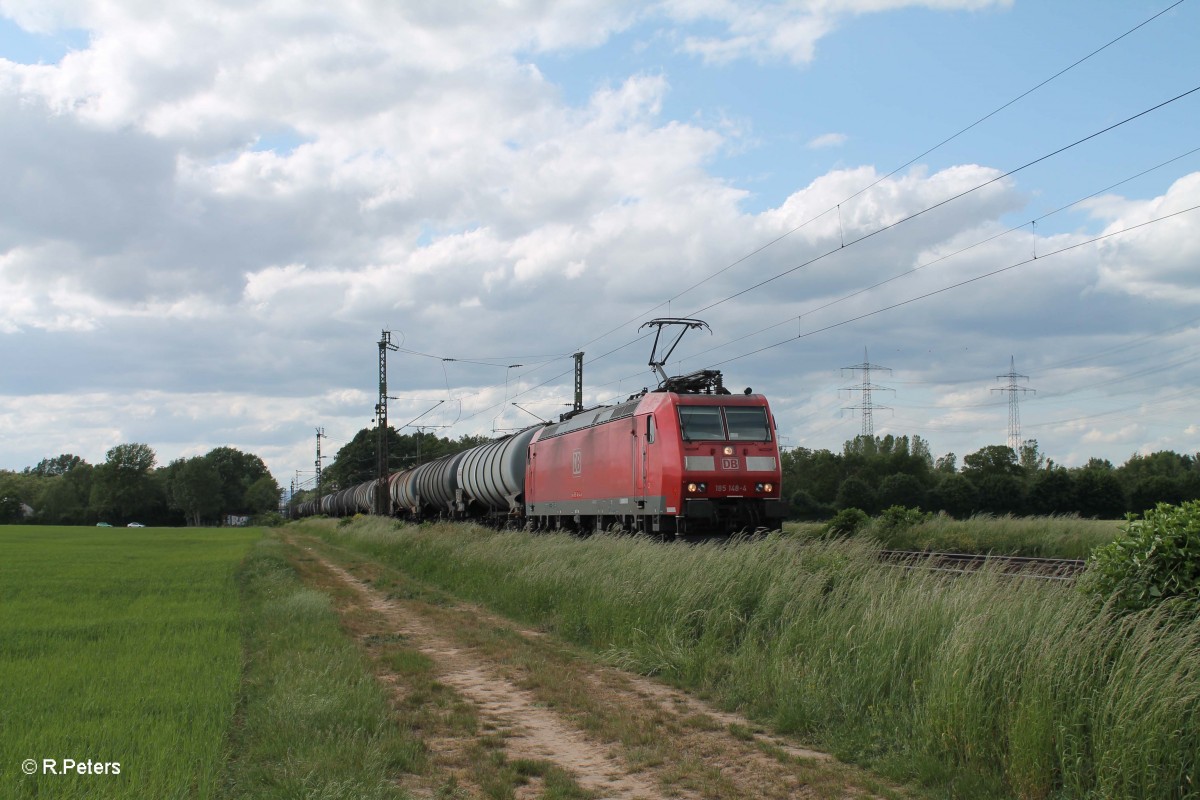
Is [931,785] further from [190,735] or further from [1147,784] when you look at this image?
[190,735]

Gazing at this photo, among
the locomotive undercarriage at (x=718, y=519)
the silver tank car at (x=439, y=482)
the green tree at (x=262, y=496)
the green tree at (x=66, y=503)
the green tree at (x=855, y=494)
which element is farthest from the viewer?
the green tree at (x=262, y=496)

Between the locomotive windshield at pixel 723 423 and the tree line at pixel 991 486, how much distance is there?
17682 millimetres

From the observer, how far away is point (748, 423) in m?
20.2

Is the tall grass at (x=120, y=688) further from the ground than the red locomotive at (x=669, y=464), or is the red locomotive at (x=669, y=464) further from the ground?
the red locomotive at (x=669, y=464)

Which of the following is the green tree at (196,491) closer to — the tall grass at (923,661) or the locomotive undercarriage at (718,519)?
the locomotive undercarriage at (718,519)

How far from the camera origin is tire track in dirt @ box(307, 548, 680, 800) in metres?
6.24

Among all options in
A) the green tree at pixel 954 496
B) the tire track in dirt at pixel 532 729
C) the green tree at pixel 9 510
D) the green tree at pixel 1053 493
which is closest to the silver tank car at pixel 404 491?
the green tree at pixel 954 496

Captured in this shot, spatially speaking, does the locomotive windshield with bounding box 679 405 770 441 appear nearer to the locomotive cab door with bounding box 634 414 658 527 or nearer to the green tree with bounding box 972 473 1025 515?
the locomotive cab door with bounding box 634 414 658 527

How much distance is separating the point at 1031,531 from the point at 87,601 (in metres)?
21.5

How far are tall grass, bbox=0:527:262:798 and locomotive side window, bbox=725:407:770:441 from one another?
33.7 ft

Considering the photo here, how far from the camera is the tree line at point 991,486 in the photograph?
147ft

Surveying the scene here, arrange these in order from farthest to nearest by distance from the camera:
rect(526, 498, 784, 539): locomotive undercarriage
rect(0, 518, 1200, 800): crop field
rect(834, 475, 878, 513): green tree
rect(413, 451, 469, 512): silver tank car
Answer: rect(834, 475, 878, 513): green tree → rect(413, 451, 469, 512): silver tank car → rect(526, 498, 784, 539): locomotive undercarriage → rect(0, 518, 1200, 800): crop field

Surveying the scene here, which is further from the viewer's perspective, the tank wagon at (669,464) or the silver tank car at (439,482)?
the silver tank car at (439,482)

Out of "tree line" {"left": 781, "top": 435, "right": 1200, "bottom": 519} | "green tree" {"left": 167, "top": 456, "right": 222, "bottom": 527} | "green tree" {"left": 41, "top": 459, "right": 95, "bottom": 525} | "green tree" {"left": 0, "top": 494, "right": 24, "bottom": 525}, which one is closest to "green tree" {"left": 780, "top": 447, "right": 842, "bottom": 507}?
"tree line" {"left": 781, "top": 435, "right": 1200, "bottom": 519}
